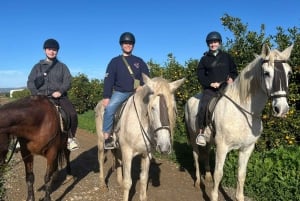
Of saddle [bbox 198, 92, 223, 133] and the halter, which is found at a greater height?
the halter

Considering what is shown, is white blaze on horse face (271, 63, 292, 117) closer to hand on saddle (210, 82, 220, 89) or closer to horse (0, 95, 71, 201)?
hand on saddle (210, 82, 220, 89)

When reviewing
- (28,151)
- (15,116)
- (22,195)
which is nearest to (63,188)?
(22,195)

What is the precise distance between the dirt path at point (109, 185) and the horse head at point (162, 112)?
2.42 metres

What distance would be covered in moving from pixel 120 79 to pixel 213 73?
5.68 feet

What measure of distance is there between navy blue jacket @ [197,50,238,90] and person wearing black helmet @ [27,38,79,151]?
102 inches

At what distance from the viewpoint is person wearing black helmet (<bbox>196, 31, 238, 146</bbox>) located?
6.05 metres

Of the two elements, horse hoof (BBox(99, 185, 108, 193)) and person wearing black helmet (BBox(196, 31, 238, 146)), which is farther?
horse hoof (BBox(99, 185, 108, 193))

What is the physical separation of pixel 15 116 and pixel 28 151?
3.09ft

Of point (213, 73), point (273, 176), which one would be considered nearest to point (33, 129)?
point (213, 73)

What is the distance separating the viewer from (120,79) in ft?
19.0

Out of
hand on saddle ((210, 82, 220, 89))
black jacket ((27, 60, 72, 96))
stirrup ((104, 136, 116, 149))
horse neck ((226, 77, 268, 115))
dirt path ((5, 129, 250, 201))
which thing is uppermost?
black jacket ((27, 60, 72, 96))

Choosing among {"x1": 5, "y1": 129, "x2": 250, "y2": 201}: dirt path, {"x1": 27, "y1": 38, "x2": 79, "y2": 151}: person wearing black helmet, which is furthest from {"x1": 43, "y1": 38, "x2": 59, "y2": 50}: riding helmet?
{"x1": 5, "y1": 129, "x2": 250, "y2": 201}: dirt path

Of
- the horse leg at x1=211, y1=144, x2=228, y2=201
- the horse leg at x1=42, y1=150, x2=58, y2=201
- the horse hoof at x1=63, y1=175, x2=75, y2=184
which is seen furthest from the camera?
the horse hoof at x1=63, y1=175, x2=75, y2=184

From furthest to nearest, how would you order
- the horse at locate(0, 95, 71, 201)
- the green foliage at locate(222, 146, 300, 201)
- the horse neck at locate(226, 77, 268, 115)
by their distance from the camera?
the green foliage at locate(222, 146, 300, 201) → the horse neck at locate(226, 77, 268, 115) → the horse at locate(0, 95, 71, 201)
